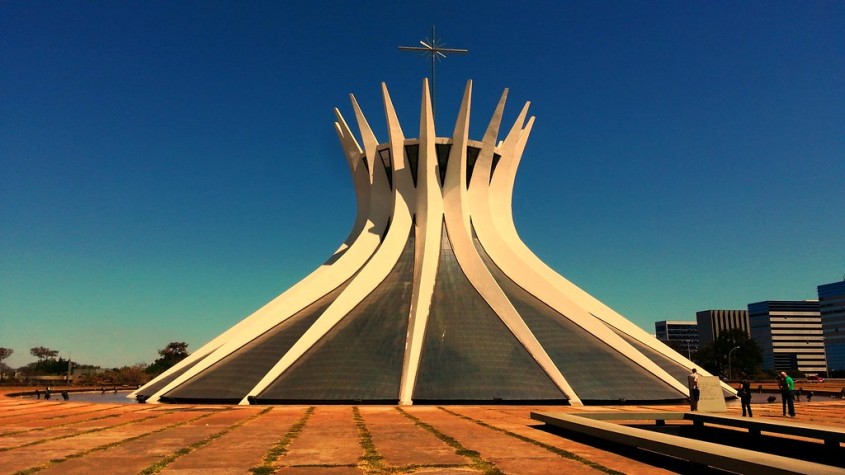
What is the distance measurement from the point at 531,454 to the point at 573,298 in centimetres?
2202

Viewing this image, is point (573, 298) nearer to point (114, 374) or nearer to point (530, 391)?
point (530, 391)

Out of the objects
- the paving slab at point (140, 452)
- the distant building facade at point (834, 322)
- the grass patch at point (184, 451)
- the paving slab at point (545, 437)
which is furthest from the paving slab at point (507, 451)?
the distant building facade at point (834, 322)

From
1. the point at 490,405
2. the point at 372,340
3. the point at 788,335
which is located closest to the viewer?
the point at 490,405

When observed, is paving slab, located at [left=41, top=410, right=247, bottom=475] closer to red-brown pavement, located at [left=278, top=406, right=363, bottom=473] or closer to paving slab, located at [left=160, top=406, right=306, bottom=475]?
paving slab, located at [left=160, top=406, right=306, bottom=475]

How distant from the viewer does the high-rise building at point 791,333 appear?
158m

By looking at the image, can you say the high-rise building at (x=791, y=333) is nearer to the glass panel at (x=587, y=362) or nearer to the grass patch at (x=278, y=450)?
the glass panel at (x=587, y=362)

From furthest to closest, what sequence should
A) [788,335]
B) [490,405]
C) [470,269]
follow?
[788,335], [470,269], [490,405]

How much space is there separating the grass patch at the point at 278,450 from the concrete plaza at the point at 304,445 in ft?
0.05

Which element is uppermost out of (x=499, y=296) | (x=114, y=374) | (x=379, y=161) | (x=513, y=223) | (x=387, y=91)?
(x=387, y=91)

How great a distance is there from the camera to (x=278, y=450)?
9906 mm

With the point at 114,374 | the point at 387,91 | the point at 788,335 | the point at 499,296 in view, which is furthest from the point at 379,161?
the point at 788,335

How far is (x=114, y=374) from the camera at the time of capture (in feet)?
183

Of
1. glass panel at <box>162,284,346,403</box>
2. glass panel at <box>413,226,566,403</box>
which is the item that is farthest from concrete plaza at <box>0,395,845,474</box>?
glass panel at <box>162,284,346,403</box>

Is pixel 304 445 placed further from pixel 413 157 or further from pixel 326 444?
pixel 413 157
